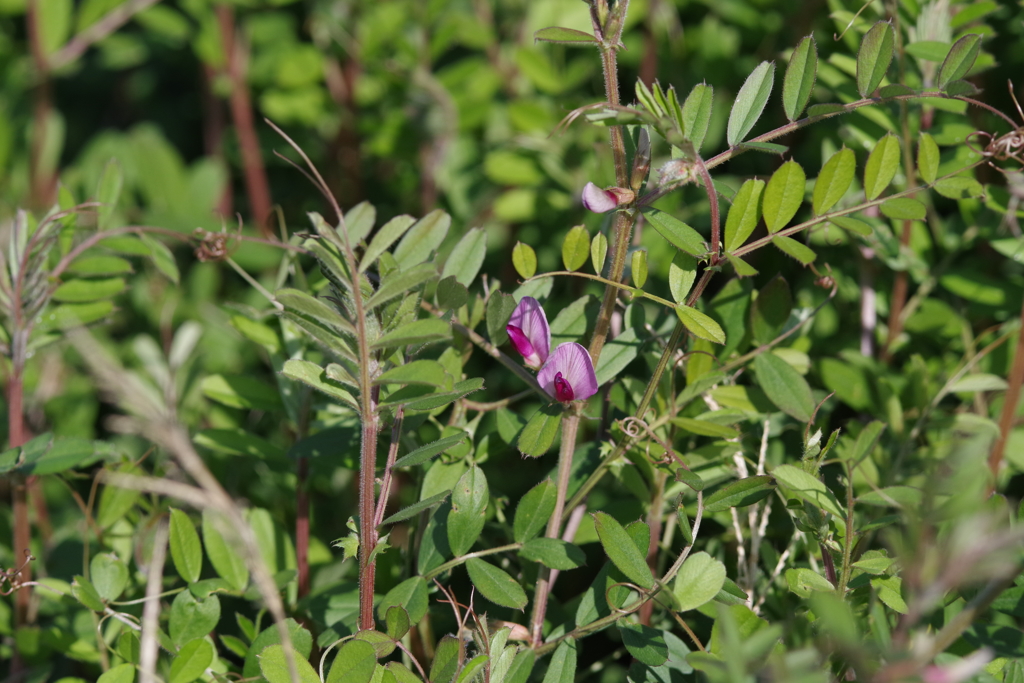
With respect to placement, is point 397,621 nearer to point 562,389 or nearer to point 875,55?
point 562,389

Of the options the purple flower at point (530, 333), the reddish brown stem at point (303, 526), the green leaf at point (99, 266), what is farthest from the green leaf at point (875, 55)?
the green leaf at point (99, 266)

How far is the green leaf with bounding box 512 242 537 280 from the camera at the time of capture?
81 cm

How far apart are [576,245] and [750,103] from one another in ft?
0.68

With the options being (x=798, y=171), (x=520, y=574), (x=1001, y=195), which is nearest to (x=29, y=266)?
(x=520, y=574)

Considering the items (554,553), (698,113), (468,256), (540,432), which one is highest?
(698,113)

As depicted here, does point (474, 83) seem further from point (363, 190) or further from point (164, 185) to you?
point (164, 185)

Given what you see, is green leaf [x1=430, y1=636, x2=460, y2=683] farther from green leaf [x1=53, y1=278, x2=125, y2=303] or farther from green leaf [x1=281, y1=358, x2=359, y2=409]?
green leaf [x1=53, y1=278, x2=125, y2=303]

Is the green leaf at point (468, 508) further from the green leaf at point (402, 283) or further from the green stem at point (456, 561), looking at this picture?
the green leaf at point (402, 283)

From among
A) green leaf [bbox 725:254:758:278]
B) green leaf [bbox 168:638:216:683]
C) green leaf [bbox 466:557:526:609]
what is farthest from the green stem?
green leaf [bbox 725:254:758:278]

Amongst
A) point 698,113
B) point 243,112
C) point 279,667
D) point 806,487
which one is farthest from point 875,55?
point 243,112

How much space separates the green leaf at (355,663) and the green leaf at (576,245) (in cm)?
38

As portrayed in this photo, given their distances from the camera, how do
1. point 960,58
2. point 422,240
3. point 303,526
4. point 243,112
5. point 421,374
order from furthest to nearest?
1. point 243,112
2. point 303,526
3. point 422,240
4. point 960,58
5. point 421,374

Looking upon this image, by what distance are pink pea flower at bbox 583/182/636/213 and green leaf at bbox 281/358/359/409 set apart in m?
0.25

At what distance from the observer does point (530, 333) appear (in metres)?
0.76
